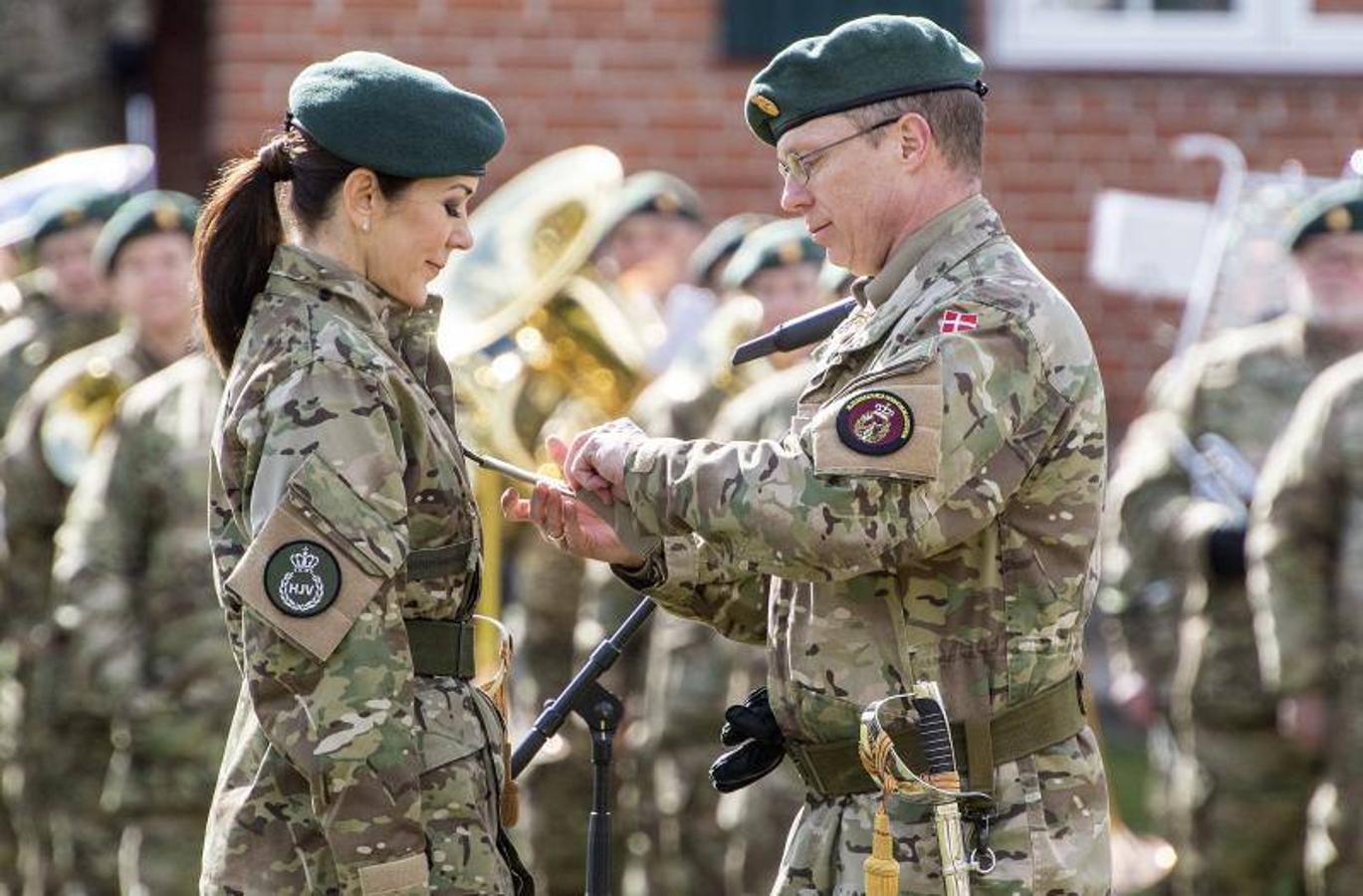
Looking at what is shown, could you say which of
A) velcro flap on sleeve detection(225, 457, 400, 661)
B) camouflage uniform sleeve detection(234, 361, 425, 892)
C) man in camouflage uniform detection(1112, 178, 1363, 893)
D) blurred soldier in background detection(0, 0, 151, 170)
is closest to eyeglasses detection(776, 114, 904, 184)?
camouflage uniform sleeve detection(234, 361, 425, 892)

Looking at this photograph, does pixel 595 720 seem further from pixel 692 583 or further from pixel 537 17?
pixel 537 17

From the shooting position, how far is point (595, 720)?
5125 millimetres

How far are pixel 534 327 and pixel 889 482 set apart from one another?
627 cm

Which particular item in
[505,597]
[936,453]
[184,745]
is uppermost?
[936,453]

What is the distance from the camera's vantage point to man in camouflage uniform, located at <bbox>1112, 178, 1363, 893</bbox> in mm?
9555

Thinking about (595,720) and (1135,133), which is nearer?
(595,720)

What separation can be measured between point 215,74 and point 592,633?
3.60m

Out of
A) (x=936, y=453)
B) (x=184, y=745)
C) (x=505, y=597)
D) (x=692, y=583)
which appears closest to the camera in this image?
(x=936, y=453)

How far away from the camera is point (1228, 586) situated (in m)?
9.62

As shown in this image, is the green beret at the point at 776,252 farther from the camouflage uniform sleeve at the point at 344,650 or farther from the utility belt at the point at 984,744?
the camouflage uniform sleeve at the point at 344,650

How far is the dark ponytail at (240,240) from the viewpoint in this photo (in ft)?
16.1

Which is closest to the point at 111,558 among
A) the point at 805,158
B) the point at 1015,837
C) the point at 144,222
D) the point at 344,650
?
the point at 144,222

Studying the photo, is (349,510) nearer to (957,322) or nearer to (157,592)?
(957,322)

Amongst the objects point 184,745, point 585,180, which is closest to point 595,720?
point 184,745
